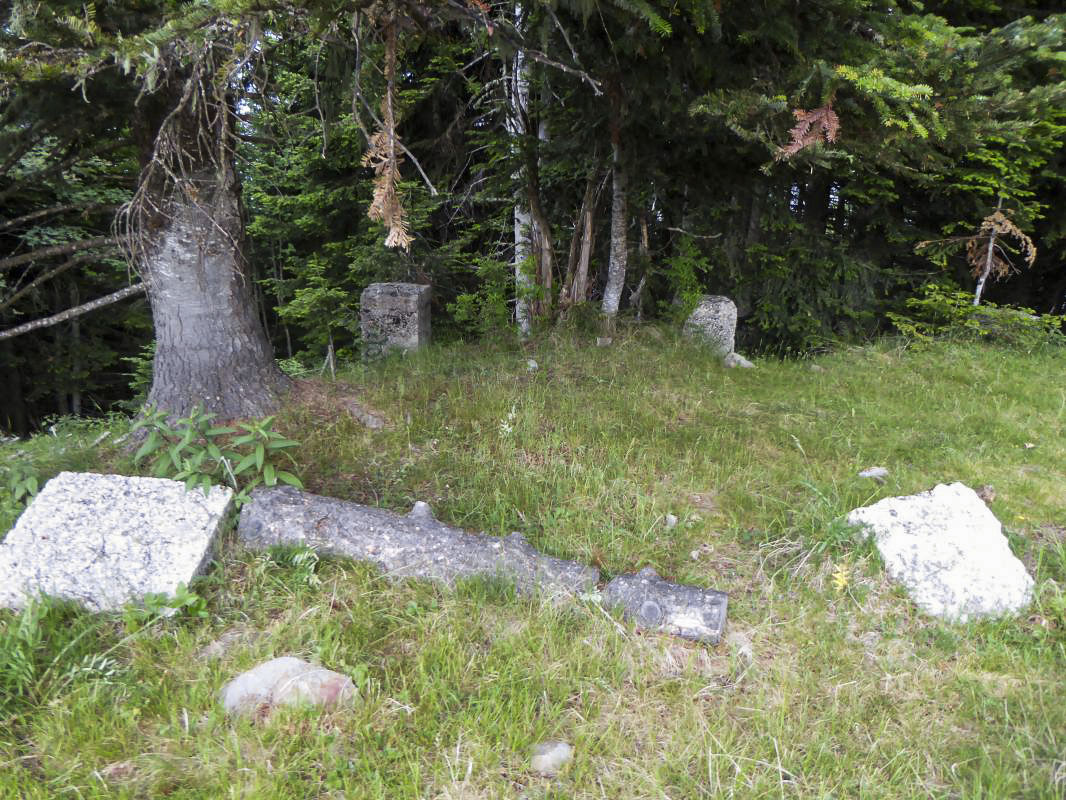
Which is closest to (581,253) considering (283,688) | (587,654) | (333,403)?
(333,403)

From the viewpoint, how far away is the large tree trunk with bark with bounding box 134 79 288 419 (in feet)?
13.7

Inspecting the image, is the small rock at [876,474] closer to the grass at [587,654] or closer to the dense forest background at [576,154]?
the grass at [587,654]

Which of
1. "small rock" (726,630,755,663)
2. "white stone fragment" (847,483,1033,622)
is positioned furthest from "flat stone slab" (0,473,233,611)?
"white stone fragment" (847,483,1033,622)

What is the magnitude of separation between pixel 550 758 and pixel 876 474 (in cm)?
297

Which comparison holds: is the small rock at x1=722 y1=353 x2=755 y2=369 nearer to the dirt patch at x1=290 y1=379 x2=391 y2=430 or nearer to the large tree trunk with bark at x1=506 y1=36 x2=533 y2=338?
the large tree trunk with bark at x1=506 y1=36 x2=533 y2=338

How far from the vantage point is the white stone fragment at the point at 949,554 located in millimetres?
2920

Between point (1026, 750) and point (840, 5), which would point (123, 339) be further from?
point (1026, 750)

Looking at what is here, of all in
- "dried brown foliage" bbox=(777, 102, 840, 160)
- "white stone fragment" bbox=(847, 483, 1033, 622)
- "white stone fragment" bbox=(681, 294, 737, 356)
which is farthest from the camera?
"white stone fragment" bbox=(681, 294, 737, 356)

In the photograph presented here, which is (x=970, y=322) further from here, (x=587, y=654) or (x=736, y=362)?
(x=587, y=654)

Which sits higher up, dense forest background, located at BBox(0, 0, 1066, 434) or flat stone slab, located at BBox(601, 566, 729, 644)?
dense forest background, located at BBox(0, 0, 1066, 434)

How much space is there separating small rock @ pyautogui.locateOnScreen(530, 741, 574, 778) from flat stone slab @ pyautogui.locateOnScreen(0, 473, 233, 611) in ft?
5.58

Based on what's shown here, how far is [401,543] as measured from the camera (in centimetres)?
309

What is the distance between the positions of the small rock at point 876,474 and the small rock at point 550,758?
2.81 metres

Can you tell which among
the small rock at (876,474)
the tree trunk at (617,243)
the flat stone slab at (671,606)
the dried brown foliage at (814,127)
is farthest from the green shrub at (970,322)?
the flat stone slab at (671,606)
